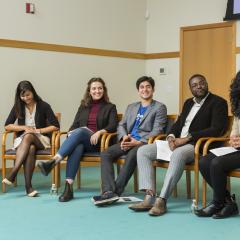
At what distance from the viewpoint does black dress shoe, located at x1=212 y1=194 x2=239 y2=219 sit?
12.3 ft

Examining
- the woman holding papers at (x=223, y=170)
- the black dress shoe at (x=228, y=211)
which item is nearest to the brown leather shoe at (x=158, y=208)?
the woman holding papers at (x=223, y=170)

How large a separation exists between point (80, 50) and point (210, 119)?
302 cm

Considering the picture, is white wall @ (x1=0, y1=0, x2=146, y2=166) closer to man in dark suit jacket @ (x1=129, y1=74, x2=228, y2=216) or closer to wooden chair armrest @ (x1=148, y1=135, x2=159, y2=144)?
wooden chair armrest @ (x1=148, y1=135, x2=159, y2=144)

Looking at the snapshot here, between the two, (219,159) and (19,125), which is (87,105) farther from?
(219,159)

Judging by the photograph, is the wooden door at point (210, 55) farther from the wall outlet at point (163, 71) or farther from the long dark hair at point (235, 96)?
the long dark hair at point (235, 96)

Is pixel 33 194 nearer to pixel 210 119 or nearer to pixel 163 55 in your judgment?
pixel 210 119

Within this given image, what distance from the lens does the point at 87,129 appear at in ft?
15.6

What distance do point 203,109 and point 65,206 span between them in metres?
1.42

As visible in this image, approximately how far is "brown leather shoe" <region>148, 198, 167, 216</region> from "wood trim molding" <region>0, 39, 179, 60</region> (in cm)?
313

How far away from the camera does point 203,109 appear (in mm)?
4285

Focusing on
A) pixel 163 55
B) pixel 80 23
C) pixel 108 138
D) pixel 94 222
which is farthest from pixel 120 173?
pixel 163 55

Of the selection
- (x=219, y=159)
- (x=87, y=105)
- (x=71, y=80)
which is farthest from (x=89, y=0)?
(x=219, y=159)

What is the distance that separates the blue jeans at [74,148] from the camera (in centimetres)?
451

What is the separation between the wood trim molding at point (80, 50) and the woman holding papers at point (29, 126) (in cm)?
127
